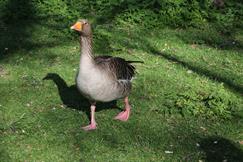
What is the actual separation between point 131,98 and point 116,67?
4.25 ft

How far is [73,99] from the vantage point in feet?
28.7

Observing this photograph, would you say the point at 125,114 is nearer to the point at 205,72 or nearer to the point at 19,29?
the point at 205,72

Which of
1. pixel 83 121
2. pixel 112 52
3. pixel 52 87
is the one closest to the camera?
pixel 83 121

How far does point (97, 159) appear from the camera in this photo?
6.98m

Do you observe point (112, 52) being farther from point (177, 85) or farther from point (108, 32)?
point (177, 85)

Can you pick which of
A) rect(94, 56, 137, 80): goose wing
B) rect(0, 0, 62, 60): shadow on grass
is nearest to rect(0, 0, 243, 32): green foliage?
rect(0, 0, 62, 60): shadow on grass

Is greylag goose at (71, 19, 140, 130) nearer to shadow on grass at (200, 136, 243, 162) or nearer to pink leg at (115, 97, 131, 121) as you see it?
pink leg at (115, 97, 131, 121)

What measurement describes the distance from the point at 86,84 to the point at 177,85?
2.76m

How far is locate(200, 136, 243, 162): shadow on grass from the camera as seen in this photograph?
281 inches

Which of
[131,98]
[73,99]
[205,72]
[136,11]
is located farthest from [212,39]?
[73,99]

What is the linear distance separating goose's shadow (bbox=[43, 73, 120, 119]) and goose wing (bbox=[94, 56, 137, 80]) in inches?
34.8

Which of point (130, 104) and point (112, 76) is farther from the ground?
point (112, 76)

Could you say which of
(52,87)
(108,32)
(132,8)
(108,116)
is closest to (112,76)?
(108,116)

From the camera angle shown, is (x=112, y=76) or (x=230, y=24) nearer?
(x=112, y=76)
